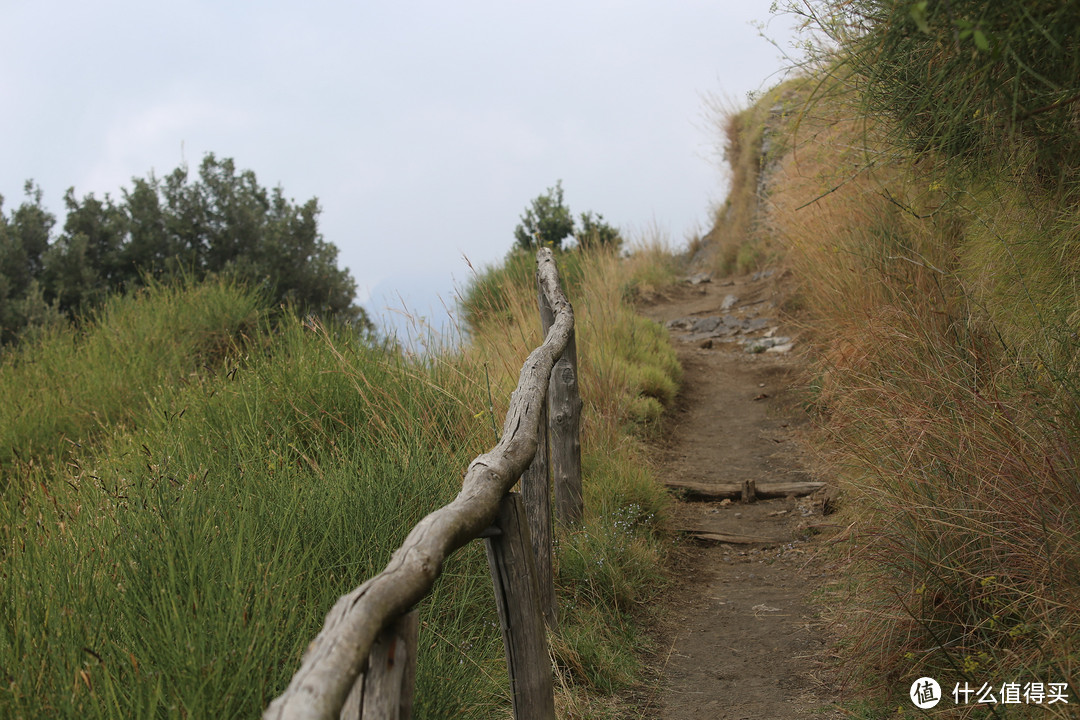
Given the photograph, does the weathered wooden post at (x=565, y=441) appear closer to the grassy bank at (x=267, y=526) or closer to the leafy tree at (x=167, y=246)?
the grassy bank at (x=267, y=526)

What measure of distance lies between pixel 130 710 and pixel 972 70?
323 cm

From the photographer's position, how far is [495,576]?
2.32m

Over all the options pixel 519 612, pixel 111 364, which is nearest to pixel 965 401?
pixel 519 612

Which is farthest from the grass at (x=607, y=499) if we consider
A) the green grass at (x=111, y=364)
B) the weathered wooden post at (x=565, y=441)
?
the green grass at (x=111, y=364)

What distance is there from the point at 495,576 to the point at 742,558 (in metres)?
2.81

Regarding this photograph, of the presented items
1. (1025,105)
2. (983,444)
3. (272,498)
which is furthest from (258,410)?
(1025,105)

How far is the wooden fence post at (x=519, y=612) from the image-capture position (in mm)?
2312

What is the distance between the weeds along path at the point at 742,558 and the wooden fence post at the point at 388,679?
197 centimetres

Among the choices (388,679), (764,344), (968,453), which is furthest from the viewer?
(764,344)

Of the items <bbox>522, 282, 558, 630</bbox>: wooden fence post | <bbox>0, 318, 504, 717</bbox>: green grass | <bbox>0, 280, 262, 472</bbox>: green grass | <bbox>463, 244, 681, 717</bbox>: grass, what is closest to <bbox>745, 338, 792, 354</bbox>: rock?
<bbox>463, 244, 681, 717</bbox>: grass

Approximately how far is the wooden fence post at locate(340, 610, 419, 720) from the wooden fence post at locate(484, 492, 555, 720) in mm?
757

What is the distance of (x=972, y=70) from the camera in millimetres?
2777

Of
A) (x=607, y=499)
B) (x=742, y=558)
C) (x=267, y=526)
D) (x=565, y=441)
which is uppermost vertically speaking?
(x=267, y=526)

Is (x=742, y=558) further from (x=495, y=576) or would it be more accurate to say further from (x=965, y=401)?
(x=495, y=576)
